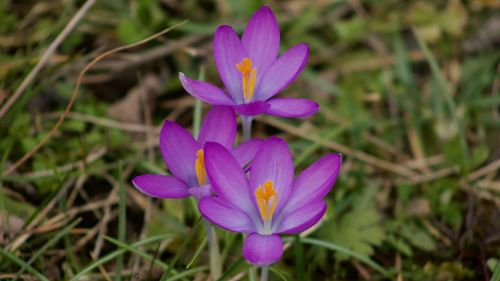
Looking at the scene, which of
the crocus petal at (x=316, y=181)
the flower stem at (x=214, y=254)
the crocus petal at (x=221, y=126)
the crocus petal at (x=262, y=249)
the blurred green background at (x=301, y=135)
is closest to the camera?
the crocus petal at (x=262, y=249)

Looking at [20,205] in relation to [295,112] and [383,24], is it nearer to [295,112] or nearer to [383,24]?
[295,112]

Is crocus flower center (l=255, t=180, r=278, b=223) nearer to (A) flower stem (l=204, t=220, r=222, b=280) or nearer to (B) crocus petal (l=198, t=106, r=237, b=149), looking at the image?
(B) crocus petal (l=198, t=106, r=237, b=149)

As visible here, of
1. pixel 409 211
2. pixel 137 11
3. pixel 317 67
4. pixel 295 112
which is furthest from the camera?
pixel 317 67

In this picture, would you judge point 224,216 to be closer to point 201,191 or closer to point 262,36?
point 201,191

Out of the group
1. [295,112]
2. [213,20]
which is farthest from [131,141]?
[295,112]

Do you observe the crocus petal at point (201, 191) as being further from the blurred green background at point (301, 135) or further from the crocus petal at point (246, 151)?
the blurred green background at point (301, 135)

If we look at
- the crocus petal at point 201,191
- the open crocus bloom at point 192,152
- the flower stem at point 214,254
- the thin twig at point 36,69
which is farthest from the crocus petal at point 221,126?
the thin twig at point 36,69

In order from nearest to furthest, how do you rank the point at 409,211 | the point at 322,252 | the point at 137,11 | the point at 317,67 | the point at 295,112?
the point at 295,112
the point at 322,252
the point at 409,211
the point at 137,11
the point at 317,67

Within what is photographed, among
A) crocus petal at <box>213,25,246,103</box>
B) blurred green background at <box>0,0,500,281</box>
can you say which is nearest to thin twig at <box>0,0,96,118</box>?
blurred green background at <box>0,0,500,281</box>
